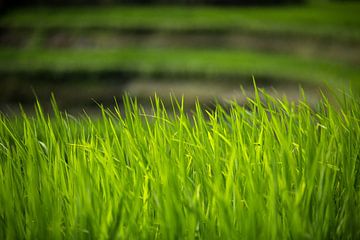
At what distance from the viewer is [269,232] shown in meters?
1.23

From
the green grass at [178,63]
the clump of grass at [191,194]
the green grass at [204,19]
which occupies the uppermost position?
the green grass at [204,19]

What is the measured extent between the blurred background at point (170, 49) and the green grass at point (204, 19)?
0.06ft

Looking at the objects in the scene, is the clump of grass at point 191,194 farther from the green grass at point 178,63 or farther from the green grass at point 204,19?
the green grass at point 204,19

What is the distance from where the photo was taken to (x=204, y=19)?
8.99 m

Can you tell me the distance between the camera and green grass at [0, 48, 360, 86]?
743 cm

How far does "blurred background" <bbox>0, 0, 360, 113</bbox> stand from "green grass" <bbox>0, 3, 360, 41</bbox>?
19mm

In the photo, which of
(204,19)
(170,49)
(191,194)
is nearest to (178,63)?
(170,49)

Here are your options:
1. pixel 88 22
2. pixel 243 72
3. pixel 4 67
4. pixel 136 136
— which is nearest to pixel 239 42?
Answer: pixel 243 72

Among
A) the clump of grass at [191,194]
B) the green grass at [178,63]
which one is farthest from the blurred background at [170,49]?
the clump of grass at [191,194]

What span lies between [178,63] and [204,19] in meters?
1.60

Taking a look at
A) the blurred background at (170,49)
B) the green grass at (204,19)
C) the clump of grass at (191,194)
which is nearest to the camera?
the clump of grass at (191,194)

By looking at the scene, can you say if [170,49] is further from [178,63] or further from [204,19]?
[204,19]

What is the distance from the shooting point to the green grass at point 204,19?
8.74 m

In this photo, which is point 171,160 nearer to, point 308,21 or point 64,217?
point 64,217
